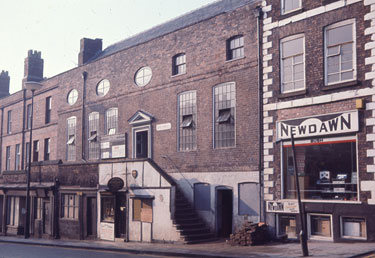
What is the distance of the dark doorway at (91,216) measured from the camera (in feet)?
82.9

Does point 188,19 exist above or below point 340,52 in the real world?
above

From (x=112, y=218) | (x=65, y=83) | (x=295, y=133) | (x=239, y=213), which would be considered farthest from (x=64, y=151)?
(x=295, y=133)

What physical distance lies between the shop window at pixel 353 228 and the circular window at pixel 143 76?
13.4 m

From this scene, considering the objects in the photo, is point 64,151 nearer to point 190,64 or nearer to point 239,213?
point 190,64

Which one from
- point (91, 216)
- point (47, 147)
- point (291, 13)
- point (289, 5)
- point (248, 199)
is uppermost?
point (289, 5)

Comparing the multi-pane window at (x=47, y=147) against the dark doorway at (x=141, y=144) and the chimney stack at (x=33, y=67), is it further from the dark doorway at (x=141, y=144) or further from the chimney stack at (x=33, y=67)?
the dark doorway at (x=141, y=144)

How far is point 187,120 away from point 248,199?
5.55 metres

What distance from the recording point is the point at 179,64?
23.5 metres

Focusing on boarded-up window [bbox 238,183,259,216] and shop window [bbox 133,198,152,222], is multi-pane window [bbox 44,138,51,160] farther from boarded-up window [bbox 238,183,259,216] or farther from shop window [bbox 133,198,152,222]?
boarded-up window [bbox 238,183,259,216]

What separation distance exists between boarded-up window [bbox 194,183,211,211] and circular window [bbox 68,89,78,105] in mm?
12855

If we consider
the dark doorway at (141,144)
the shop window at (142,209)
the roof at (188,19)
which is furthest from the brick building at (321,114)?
the dark doorway at (141,144)

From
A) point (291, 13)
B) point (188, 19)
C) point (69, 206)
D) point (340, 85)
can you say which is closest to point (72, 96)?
point (69, 206)

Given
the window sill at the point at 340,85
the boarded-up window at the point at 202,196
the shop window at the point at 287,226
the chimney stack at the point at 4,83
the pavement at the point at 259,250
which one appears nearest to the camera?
the pavement at the point at 259,250

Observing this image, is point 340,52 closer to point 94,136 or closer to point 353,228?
point 353,228
